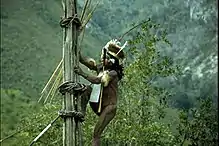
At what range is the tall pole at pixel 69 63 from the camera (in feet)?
10.9

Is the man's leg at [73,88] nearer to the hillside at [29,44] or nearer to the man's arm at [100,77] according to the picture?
the man's arm at [100,77]

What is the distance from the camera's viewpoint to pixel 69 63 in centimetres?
344

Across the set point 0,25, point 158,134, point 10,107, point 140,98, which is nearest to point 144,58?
point 140,98

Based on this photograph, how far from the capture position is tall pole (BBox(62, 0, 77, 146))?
3.31 m

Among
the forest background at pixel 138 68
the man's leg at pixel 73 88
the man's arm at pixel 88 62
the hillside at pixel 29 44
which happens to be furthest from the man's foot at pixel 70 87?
the hillside at pixel 29 44

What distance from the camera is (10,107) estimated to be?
76.6ft

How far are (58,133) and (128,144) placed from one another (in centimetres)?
106

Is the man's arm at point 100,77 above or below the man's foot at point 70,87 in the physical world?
above

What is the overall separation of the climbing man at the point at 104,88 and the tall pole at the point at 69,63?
13 cm

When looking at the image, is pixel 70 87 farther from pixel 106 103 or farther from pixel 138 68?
pixel 138 68

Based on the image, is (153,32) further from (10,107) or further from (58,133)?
(10,107)

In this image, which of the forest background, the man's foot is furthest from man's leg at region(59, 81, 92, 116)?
the forest background

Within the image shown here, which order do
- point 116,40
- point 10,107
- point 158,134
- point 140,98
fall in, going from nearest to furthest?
1. point 116,40
2. point 158,134
3. point 140,98
4. point 10,107

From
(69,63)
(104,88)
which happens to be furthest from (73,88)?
(104,88)
